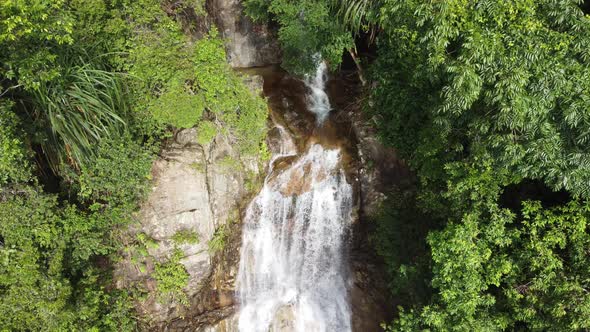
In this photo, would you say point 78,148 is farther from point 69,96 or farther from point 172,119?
point 172,119

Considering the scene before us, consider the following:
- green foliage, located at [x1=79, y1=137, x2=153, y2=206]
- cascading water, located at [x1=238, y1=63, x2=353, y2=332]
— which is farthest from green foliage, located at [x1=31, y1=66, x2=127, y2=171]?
cascading water, located at [x1=238, y1=63, x2=353, y2=332]

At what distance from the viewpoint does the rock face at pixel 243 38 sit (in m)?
12.5

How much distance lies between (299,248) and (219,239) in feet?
7.52

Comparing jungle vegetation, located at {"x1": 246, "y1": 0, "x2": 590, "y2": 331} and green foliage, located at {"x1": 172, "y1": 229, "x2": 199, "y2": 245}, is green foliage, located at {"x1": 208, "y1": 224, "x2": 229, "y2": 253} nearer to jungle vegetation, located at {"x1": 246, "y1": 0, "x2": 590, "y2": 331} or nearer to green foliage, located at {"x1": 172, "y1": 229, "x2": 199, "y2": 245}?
green foliage, located at {"x1": 172, "y1": 229, "x2": 199, "y2": 245}

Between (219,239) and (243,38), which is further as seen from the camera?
(243,38)

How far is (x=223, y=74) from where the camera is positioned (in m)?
7.91

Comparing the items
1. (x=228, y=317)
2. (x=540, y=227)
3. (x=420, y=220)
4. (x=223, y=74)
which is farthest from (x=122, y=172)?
(x=540, y=227)

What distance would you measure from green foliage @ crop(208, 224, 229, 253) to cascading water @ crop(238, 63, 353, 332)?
1.88 ft

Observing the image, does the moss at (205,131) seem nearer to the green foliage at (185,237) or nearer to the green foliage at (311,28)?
the green foliage at (185,237)

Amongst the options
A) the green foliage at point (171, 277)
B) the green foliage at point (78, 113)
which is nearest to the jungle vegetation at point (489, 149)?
the green foliage at point (78, 113)

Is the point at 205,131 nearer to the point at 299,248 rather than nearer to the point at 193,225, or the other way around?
the point at 193,225

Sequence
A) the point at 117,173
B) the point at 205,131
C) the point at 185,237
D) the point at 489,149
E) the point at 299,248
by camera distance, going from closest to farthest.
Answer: the point at 489,149 < the point at 117,173 < the point at 205,131 < the point at 185,237 < the point at 299,248

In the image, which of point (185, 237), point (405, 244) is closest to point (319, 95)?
point (405, 244)

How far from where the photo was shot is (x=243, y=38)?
1288 cm
